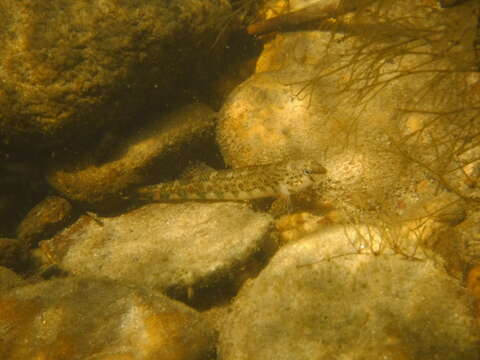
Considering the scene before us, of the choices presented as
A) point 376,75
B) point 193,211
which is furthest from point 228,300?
point 376,75

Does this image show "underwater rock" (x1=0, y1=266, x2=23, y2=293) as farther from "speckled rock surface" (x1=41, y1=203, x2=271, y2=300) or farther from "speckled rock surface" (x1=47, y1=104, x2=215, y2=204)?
"speckled rock surface" (x1=47, y1=104, x2=215, y2=204)

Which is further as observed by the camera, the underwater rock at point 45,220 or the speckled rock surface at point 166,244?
the underwater rock at point 45,220

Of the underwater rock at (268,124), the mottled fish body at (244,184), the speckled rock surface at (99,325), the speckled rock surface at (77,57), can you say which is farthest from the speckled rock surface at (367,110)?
the speckled rock surface at (99,325)

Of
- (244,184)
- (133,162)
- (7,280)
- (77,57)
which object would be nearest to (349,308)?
(244,184)

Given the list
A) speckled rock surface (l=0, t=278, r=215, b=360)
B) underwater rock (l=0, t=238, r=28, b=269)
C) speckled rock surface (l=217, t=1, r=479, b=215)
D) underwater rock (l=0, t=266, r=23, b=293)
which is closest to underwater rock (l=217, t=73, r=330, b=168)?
speckled rock surface (l=217, t=1, r=479, b=215)

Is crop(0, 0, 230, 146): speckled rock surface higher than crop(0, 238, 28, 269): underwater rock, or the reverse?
crop(0, 0, 230, 146): speckled rock surface

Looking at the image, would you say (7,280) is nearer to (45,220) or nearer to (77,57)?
(45,220)

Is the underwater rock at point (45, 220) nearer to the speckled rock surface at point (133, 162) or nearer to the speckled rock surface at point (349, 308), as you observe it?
the speckled rock surface at point (133, 162)

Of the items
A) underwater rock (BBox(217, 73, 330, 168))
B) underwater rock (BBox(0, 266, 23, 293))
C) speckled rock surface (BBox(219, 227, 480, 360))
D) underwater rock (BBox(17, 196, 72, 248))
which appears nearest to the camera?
speckled rock surface (BBox(219, 227, 480, 360))

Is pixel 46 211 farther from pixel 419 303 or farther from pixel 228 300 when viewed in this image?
pixel 419 303
